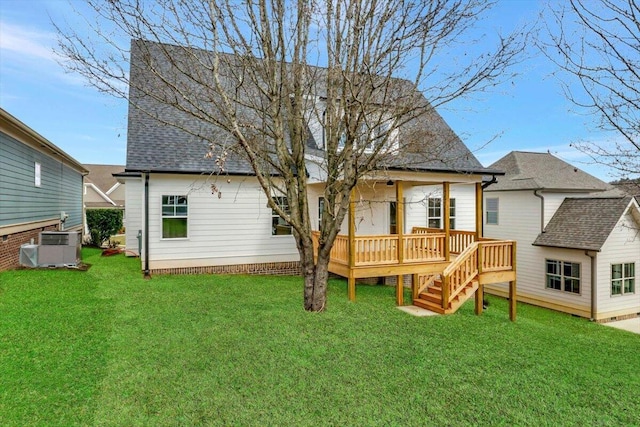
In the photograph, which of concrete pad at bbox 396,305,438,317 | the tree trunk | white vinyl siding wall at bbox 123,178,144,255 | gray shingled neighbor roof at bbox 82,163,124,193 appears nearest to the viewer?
the tree trunk

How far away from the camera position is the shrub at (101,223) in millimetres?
17844

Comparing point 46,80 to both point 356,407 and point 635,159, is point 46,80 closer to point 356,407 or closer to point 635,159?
point 356,407

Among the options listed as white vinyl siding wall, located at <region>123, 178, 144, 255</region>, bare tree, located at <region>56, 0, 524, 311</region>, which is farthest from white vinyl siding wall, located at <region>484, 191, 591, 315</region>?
white vinyl siding wall, located at <region>123, 178, 144, 255</region>

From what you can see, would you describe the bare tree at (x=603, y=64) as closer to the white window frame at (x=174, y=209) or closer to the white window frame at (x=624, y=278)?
the white window frame at (x=174, y=209)

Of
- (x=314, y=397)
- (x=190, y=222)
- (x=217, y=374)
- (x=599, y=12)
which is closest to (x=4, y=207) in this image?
(x=190, y=222)

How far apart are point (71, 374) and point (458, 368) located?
4.75 meters

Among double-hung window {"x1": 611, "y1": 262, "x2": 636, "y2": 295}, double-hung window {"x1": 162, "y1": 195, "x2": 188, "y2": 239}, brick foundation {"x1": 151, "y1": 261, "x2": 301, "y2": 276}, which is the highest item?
double-hung window {"x1": 162, "y1": 195, "x2": 188, "y2": 239}

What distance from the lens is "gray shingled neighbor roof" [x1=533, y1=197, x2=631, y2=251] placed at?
1353cm

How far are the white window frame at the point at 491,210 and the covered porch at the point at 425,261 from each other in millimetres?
7441

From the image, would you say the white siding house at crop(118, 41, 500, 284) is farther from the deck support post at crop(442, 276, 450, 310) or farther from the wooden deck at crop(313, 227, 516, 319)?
the deck support post at crop(442, 276, 450, 310)

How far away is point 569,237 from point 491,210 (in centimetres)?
373

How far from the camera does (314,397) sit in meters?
4.02

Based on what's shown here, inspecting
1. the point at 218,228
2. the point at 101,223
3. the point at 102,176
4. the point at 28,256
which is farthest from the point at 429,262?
the point at 102,176

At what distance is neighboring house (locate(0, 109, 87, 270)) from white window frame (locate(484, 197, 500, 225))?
1788 centimetres
